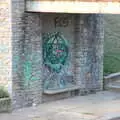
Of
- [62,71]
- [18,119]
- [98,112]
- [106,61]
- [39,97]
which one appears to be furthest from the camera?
[106,61]

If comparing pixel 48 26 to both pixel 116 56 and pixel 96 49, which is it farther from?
pixel 116 56

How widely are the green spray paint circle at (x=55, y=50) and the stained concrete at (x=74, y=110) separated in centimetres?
111

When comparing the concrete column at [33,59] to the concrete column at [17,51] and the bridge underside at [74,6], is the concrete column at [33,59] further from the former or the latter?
the bridge underside at [74,6]

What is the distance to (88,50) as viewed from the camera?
16.2m

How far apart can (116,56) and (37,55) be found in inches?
284

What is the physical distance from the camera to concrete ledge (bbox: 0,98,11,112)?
12914 millimetres

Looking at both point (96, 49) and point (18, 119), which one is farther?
point (96, 49)

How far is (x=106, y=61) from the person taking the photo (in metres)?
19.9

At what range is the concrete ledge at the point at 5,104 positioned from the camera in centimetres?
1291

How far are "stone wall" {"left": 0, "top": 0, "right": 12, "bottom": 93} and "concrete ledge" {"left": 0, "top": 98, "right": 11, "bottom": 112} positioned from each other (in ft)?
1.23

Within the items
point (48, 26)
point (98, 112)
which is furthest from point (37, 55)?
point (98, 112)

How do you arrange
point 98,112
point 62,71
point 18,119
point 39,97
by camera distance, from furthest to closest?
point 62,71 → point 39,97 → point 98,112 → point 18,119

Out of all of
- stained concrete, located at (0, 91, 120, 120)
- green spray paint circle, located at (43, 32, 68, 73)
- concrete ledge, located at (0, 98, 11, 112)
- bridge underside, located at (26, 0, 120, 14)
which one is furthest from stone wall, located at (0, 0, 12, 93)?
green spray paint circle, located at (43, 32, 68, 73)

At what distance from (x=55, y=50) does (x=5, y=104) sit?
9.14 ft
